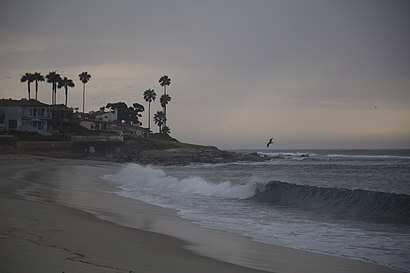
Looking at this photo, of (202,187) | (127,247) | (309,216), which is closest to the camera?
(127,247)

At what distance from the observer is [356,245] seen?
11.0 metres

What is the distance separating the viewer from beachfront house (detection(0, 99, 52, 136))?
66250 millimetres

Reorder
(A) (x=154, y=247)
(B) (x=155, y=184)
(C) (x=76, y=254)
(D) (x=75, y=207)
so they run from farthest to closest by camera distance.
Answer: (B) (x=155, y=184), (D) (x=75, y=207), (A) (x=154, y=247), (C) (x=76, y=254)

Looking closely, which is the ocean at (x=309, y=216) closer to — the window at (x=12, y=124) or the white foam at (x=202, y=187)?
the white foam at (x=202, y=187)

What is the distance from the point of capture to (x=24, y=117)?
6769cm

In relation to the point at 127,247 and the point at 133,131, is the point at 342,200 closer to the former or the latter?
the point at 127,247

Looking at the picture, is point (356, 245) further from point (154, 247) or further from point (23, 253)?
point (23, 253)

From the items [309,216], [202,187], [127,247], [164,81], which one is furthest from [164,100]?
[127,247]

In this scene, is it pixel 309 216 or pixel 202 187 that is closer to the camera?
pixel 309 216

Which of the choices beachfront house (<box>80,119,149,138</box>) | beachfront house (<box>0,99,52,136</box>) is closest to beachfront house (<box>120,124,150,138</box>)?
beachfront house (<box>80,119,149,138</box>)

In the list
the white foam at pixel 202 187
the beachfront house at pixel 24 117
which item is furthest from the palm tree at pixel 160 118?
the white foam at pixel 202 187

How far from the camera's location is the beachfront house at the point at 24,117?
66.2 meters

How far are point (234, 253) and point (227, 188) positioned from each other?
1602 cm

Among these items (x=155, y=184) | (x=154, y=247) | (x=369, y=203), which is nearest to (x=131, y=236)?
(x=154, y=247)
